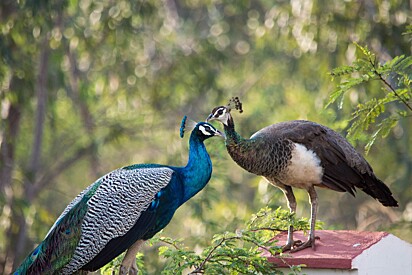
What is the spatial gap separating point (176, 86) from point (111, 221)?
28.9ft

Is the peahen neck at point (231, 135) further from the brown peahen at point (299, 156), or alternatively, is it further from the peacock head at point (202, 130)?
the peacock head at point (202, 130)

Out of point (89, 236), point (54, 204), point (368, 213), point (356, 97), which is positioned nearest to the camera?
point (89, 236)

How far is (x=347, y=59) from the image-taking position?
37.4ft

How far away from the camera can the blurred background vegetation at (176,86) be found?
11.2 m

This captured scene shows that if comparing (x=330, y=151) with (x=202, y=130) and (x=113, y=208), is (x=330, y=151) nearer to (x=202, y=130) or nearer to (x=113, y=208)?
(x=202, y=130)

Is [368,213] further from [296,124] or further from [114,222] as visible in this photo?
[114,222]

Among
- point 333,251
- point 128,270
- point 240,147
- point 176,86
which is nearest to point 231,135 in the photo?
point 240,147

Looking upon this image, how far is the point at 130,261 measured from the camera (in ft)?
18.4

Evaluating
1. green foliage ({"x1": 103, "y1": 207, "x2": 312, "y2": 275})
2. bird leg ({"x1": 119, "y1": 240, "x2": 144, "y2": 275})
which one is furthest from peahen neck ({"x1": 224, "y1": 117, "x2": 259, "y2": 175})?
bird leg ({"x1": 119, "y1": 240, "x2": 144, "y2": 275})

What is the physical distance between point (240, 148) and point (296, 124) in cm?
39

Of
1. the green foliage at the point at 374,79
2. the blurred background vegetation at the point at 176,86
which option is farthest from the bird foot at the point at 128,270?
the blurred background vegetation at the point at 176,86

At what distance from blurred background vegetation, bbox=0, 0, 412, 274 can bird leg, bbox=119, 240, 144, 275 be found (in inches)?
134

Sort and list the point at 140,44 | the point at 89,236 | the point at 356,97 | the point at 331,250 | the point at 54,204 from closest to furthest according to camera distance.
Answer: the point at 89,236 < the point at 331,250 < the point at 356,97 < the point at 140,44 < the point at 54,204

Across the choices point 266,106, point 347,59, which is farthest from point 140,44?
point 347,59
